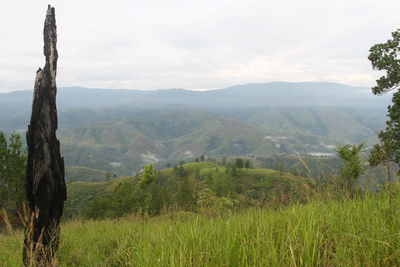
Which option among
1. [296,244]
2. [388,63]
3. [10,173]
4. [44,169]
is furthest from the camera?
[10,173]

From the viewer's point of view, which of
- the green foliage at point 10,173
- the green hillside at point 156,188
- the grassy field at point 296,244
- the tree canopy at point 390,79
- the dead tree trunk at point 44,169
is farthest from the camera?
the green hillside at point 156,188

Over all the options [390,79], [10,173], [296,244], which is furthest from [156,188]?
[296,244]

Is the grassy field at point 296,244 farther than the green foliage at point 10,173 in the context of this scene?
No

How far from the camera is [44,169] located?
14.8 feet

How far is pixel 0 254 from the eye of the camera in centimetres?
460

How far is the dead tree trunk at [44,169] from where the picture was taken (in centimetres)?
445

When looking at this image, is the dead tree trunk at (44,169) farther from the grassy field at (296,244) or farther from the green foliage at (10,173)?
the green foliage at (10,173)

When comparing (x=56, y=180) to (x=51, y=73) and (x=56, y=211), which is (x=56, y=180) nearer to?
(x=56, y=211)

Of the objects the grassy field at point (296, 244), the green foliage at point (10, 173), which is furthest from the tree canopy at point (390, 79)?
the green foliage at point (10, 173)

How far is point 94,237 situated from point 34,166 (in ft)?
8.31

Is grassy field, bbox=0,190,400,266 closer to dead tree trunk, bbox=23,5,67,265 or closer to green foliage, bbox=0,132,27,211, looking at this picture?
dead tree trunk, bbox=23,5,67,265

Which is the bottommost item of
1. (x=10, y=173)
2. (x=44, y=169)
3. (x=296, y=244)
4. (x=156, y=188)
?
(x=156, y=188)

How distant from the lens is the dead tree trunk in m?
4.45

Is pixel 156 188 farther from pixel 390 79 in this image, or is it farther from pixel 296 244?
pixel 296 244
